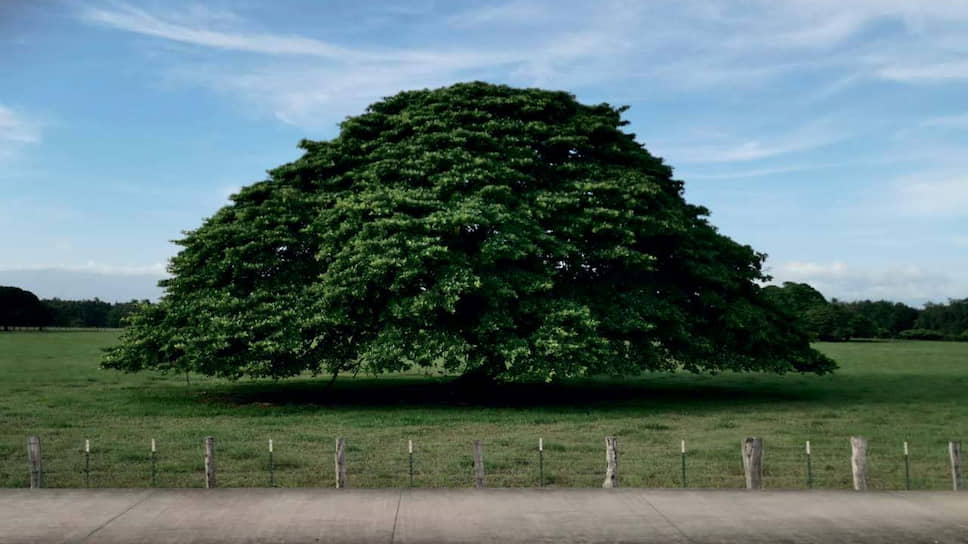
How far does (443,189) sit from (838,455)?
16.7m

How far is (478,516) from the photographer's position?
45.1 ft

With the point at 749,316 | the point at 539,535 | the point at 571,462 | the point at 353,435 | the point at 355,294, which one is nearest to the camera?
the point at 539,535

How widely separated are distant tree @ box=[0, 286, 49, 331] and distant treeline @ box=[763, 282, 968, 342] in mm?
105835

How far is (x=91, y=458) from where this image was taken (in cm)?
2042

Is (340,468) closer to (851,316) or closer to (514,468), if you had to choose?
(514,468)

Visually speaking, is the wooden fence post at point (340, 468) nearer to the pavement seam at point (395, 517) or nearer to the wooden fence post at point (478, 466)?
the pavement seam at point (395, 517)

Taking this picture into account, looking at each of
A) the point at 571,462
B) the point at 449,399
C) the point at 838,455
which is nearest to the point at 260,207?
the point at 449,399

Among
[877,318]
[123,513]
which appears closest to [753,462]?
[123,513]

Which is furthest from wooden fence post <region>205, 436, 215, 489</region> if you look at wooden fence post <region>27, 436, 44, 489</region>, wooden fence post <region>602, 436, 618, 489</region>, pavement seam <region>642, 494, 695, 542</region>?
pavement seam <region>642, 494, 695, 542</region>

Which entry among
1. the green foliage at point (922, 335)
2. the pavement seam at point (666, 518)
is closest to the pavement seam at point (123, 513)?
the pavement seam at point (666, 518)

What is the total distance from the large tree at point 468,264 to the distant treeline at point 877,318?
158 feet

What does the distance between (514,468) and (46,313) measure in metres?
130

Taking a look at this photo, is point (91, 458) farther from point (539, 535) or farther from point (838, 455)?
point (838, 455)

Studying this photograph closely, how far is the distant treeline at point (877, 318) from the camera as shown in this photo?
317ft
